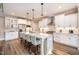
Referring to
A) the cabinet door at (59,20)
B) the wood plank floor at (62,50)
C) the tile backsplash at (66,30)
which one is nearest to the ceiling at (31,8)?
the cabinet door at (59,20)

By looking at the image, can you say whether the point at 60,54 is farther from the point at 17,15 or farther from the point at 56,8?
the point at 17,15

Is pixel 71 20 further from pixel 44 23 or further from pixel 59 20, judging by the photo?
pixel 44 23

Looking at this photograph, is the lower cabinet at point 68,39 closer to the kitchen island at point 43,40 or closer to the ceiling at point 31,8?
the kitchen island at point 43,40

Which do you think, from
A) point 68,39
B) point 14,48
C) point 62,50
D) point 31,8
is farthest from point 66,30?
point 14,48

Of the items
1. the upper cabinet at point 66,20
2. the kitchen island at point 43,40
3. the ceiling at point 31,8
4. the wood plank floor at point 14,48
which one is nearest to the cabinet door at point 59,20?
the upper cabinet at point 66,20

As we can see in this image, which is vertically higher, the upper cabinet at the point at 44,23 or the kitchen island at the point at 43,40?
the upper cabinet at the point at 44,23

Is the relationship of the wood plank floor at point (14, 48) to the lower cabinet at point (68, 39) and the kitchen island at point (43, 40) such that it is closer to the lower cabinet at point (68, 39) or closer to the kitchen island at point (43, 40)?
the kitchen island at point (43, 40)

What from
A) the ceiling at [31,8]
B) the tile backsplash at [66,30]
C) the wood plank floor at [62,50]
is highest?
the ceiling at [31,8]

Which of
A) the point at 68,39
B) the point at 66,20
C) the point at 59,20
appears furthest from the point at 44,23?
the point at 68,39

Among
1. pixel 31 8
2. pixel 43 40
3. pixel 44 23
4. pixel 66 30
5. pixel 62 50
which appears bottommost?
pixel 62 50

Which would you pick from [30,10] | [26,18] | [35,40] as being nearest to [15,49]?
[35,40]

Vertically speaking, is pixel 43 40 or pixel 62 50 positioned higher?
pixel 43 40

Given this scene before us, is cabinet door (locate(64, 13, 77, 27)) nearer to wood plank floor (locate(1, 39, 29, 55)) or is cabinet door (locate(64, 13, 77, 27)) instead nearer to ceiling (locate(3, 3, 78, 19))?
ceiling (locate(3, 3, 78, 19))

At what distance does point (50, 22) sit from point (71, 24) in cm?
37
